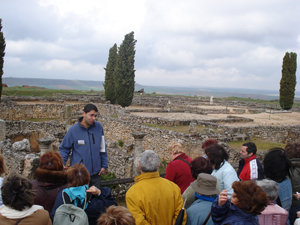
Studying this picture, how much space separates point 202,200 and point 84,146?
2.40 metres

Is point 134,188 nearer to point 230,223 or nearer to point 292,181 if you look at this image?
point 230,223

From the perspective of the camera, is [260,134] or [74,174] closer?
[74,174]

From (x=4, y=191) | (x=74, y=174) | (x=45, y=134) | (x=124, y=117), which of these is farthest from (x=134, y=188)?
(x=124, y=117)

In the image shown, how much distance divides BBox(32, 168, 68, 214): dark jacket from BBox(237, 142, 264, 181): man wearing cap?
10.7 feet

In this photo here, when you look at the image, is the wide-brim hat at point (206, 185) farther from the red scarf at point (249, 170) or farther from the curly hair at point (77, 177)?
the red scarf at point (249, 170)

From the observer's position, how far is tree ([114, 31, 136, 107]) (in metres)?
28.6

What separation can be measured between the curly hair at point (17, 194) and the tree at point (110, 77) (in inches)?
1243

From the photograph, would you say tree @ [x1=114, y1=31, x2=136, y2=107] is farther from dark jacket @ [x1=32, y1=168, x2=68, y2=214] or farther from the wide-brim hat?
the wide-brim hat

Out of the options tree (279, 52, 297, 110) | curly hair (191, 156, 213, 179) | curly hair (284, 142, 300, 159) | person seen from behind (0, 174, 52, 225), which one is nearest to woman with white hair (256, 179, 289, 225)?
curly hair (191, 156, 213, 179)

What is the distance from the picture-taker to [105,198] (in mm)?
3172

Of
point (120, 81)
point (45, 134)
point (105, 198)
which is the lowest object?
point (45, 134)

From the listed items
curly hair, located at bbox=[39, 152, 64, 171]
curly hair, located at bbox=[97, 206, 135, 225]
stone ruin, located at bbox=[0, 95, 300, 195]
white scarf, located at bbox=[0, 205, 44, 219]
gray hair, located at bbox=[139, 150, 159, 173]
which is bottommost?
stone ruin, located at bbox=[0, 95, 300, 195]

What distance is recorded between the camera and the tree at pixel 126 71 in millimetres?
28562

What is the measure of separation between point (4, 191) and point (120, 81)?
2717 centimetres
